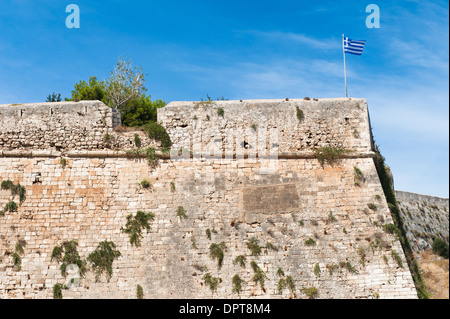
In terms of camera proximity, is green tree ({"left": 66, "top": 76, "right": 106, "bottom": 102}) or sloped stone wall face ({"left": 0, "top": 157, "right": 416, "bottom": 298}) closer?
sloped stone wall face ({"left": 0, "top": 157, "right": 416, "bottom": 298})

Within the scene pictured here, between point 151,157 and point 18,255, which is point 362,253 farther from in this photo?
point 18,255

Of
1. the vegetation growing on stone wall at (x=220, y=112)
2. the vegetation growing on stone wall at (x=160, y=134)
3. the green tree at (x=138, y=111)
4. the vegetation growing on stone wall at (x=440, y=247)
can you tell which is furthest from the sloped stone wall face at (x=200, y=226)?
the vegetation growing on stone wall at (x=440, y=247)

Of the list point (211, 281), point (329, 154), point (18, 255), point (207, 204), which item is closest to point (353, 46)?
point (329, 154)

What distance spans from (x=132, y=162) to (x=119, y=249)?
209 centimetres

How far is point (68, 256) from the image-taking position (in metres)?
13.1

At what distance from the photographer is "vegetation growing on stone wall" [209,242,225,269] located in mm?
12977

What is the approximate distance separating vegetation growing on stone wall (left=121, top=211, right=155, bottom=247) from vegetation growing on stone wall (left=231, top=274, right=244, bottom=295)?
2.18 m

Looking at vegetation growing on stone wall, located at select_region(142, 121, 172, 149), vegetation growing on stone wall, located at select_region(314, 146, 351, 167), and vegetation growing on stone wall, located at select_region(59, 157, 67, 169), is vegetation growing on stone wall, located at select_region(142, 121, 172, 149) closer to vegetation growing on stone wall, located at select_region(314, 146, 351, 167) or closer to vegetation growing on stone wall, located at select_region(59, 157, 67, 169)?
vegetation growing on stone wall, located at select_region(59, 157, 67, 169)

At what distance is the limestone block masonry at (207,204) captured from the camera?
42.1ft

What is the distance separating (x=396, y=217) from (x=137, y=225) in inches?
247

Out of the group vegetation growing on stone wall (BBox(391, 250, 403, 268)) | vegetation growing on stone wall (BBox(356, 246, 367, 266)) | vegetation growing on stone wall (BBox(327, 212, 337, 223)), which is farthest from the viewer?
vegetation growing on stone wall (BBox(327, 212, 337, 223))

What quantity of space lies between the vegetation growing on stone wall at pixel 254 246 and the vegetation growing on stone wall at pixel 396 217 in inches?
123

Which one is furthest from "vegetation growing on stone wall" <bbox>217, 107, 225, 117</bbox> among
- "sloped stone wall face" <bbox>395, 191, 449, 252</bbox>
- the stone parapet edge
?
"sloped stone wall face" <bbox>395, 191, 449, 252</bbox>

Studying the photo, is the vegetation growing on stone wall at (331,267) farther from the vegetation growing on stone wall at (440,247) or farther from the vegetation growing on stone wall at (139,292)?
the vegetation growing on stone wall at (440,247)
